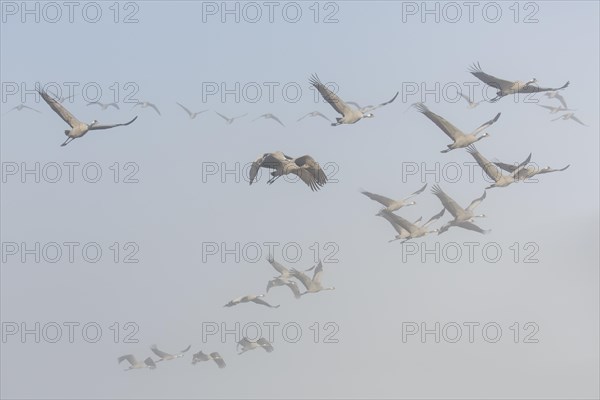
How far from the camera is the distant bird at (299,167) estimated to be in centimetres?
2177

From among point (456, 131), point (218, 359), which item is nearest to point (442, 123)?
point (456, 131)

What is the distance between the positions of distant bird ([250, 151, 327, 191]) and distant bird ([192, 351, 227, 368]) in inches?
352

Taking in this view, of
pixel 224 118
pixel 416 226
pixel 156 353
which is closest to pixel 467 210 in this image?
pixel 416 226

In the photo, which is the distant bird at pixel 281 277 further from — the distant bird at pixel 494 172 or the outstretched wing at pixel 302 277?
the distant bird at pixel 494 172

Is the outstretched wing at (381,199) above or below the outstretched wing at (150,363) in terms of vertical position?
above

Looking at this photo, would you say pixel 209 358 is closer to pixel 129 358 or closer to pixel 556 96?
pixel 129 358

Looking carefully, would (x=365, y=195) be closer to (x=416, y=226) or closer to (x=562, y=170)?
(x=416, y=226)

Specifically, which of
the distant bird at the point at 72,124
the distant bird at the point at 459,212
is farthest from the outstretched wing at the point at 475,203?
the distant bird at the point at 72,124

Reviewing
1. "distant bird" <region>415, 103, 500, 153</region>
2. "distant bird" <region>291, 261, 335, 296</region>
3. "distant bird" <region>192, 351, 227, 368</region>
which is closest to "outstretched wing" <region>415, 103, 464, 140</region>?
"distant bird" <region>415, 103, 500, 153</region>

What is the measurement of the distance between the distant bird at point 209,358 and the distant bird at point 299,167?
8.95m

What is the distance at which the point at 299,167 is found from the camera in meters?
21.8

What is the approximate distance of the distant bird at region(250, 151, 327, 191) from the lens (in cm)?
2177

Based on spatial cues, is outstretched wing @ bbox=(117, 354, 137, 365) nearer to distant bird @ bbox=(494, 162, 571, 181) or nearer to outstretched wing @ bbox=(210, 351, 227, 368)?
outstretched wing @ bbox=(210, 351, 227, 368)

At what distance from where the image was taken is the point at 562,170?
2467 centimetres
